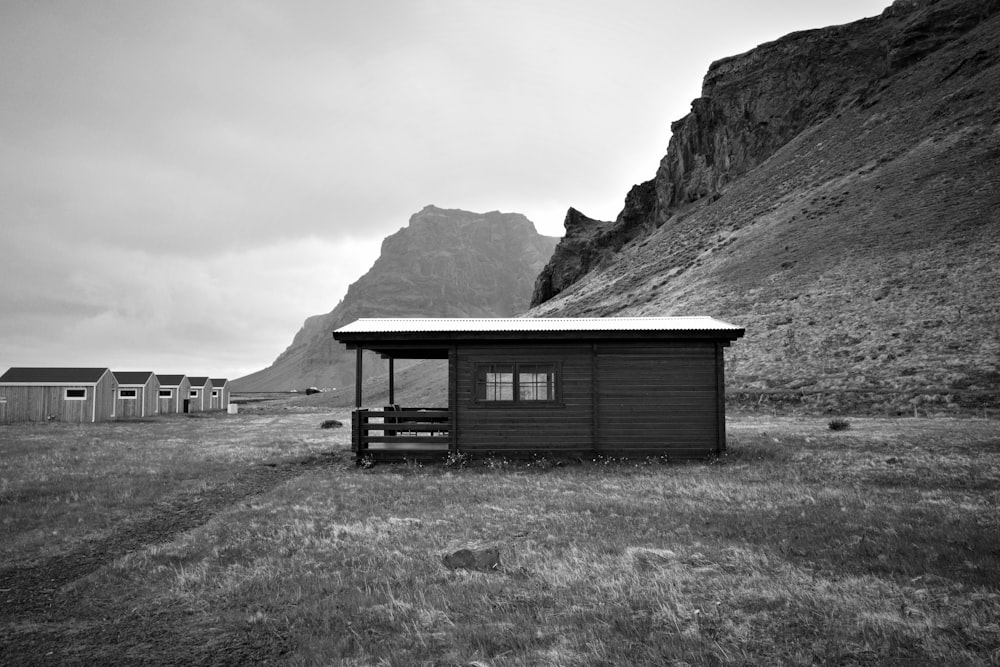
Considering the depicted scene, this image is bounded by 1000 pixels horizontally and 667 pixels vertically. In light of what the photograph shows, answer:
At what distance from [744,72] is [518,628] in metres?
120

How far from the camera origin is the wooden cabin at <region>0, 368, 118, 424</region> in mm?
48250

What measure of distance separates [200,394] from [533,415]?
67.8m

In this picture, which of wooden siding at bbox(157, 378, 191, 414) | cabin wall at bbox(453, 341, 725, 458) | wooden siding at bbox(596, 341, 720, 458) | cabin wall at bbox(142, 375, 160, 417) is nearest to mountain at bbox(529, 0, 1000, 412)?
wooden siding at bbox(596, 341, 720, 458)

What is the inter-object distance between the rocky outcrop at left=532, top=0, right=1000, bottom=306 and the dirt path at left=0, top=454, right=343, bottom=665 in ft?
300

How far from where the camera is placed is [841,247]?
47094mm

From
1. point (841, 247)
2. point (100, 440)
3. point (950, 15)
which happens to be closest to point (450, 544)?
point (100, 440)

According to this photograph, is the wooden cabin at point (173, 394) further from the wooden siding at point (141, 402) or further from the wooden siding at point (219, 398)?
the wooden siding at point (219, 398)

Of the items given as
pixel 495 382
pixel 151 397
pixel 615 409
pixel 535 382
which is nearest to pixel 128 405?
pixel 151 397

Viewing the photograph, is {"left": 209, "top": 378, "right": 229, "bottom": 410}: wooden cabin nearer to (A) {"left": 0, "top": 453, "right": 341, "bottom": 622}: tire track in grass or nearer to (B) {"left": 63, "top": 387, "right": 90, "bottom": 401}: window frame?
(B) {"left": 63, "top": 387, "right": 90, "bottom": 401}: window frame

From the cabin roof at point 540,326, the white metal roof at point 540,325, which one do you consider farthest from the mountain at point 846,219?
the cabin roof at point 540,326

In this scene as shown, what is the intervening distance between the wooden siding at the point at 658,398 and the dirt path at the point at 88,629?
11964 millimetres

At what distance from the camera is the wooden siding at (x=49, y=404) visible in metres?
48.2

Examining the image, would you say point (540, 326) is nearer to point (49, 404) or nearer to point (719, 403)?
point (719, 403)

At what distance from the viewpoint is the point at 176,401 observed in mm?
65000
